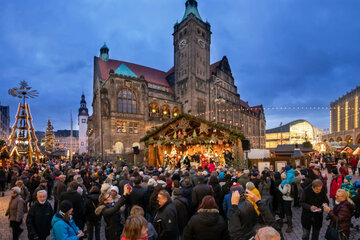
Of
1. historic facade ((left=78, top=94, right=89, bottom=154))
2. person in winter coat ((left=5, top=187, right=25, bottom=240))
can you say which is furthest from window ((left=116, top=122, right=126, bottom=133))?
historic facade ((left=78, top=94, right=89, bottom=154))

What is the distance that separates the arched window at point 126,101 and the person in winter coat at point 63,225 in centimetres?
3135

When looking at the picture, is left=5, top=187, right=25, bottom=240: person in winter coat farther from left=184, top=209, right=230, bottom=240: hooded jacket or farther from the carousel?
the carousel

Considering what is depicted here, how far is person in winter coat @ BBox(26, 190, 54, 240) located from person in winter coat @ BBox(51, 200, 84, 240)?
1.31m

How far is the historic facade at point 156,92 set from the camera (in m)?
32.8

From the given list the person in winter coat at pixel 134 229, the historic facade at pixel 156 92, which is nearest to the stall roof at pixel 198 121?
the person in winter coat at pixel 134 229

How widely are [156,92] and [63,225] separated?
3737cm

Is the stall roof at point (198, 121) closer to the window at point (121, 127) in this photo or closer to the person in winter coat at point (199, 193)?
the person in winter coat at point (199, 193)

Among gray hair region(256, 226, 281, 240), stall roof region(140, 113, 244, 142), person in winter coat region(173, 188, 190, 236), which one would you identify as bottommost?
person in winter coat region(173, 188, 190, 236)

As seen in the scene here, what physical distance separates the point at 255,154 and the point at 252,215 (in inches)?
787

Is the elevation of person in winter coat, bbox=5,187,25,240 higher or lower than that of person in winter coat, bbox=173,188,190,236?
lower

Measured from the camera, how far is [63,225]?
3146mm

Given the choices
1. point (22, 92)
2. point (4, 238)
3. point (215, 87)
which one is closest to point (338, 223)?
point (4, 238)

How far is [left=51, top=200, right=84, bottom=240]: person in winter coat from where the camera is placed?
3.11 meters

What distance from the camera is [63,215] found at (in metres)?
3.26
